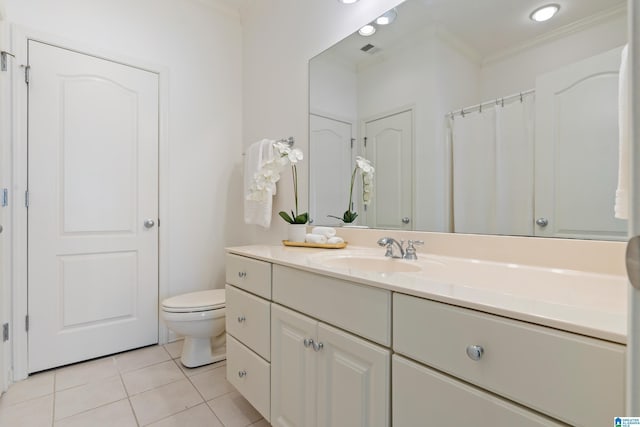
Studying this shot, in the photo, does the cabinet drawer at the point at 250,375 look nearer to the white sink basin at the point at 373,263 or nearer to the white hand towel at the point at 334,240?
the white sink basin at the point at 373,263

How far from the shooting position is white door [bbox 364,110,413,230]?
1.40 m

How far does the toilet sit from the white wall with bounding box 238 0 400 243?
0.59m

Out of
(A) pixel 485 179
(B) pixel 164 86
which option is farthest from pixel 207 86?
(A) pixel 485 179

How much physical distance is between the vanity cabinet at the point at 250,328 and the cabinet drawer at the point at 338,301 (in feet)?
0.38

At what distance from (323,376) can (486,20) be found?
137 cm

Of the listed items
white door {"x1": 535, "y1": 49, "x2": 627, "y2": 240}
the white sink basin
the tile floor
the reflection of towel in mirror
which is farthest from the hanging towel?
the reflection of towel in mirror

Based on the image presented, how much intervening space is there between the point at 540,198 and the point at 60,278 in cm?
249

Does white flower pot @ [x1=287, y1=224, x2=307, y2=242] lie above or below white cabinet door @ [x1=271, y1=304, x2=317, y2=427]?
above

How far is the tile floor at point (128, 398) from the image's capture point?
4.64 ft

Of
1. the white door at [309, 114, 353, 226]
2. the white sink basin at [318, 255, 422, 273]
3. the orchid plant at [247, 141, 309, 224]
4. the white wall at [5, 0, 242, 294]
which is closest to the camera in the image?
the white sink basin at [318, 255, 422, 273]

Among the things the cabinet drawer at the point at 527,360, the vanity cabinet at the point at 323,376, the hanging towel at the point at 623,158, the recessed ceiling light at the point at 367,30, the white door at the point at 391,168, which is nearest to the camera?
the cabinet drawer at the point at 527,360

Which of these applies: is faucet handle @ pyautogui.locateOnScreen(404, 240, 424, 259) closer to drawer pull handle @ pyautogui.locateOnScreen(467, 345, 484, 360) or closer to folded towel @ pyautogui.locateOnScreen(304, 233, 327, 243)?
folded towel @ pyautogui.locateOnScreen(304, 233, 327, 243)

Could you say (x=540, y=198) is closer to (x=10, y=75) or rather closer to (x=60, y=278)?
(x=60, y=278)

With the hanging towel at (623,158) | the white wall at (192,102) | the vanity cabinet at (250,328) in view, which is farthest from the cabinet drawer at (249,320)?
the hanging towel at (623,158)
